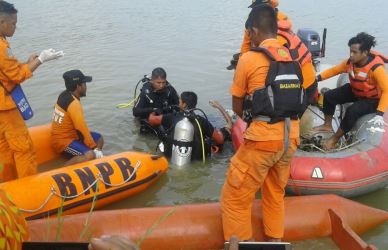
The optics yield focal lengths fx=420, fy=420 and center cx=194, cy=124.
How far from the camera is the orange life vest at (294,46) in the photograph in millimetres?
3694

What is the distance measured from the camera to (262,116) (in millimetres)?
2863

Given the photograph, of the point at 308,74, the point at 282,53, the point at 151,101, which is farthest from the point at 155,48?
the point at 282,53

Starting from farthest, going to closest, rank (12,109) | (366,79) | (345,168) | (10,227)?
(366,79), (345,168), (12,109), (10,227)

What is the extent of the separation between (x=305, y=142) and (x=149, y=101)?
2.14 meters

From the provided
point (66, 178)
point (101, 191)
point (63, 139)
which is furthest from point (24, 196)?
point (63, 139)

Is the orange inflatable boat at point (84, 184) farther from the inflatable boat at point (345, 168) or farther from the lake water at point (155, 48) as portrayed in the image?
the inflatable boat at point (345, 168)

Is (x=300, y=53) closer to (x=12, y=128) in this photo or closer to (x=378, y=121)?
(x=378, y=121)

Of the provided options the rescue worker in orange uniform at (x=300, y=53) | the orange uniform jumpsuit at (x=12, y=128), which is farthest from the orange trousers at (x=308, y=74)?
the orange uniform jumpsuit at (x=12, y=128)

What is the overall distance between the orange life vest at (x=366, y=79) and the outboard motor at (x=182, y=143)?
74.1 inches

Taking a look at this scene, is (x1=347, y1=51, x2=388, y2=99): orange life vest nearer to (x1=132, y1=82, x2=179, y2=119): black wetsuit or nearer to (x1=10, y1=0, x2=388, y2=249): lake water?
(x1=10, y1=0, x2=388, y2=249): lake water

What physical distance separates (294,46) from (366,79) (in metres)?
1.28

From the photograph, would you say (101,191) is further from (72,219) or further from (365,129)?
(365,129)

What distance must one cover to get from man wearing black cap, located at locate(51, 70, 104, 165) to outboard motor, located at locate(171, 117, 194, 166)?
2.74 feet

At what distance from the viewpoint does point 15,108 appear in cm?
371
